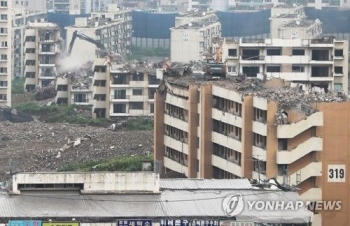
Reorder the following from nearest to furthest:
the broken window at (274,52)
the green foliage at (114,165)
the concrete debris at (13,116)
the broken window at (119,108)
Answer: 1. the green foliage at (114,165)
2. the broken window at (274,52)
3. the broken window at (119,108)
4. the concrete debris at (13,116)

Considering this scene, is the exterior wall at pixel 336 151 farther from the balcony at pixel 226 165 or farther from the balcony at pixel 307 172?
the balcony at pixel 226 165

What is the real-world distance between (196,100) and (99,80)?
2396 cm

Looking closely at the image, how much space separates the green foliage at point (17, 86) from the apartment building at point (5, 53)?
17.4ft

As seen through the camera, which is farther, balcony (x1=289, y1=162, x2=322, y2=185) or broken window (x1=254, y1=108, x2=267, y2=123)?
broken window (x1=254, y1=108, x2=267, y2=123)

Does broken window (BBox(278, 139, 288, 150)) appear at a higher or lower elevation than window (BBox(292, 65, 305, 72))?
higher

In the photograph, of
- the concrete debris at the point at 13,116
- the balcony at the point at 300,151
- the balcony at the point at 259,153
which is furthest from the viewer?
the concrete debris at the point at 13,116

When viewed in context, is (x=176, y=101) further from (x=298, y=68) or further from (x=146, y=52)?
(x=146, y=52)

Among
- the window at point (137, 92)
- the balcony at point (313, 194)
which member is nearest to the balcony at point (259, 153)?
the balcony at point (313, 194)

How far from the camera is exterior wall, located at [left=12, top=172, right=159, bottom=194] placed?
2473 cm

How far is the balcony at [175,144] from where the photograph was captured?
35822 millimetres

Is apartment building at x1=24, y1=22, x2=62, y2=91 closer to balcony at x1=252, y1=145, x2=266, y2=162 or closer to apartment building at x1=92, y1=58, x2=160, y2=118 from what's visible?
apartment building at x1=92, y1=58, x2=160, y2=118

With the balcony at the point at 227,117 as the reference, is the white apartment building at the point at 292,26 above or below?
below

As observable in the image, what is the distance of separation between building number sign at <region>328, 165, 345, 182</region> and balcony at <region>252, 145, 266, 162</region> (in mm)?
1298

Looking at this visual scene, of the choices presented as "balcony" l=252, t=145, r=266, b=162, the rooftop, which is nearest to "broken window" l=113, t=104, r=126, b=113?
the rooftop
